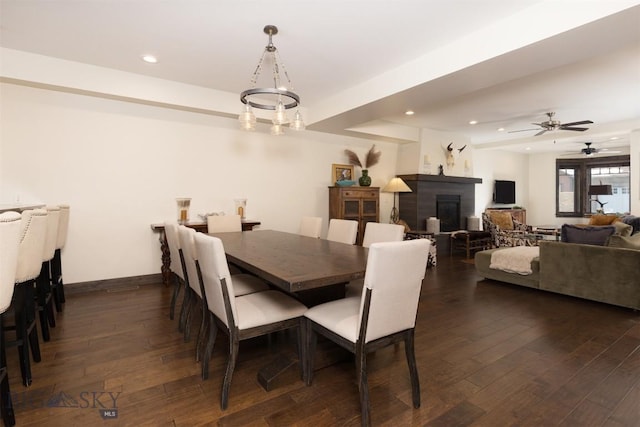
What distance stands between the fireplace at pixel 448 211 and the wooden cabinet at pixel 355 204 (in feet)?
5.78

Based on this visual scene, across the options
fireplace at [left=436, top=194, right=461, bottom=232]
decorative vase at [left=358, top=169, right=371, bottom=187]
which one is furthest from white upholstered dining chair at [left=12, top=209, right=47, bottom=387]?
fireplace at [left=436, top=194, right=461, bottom=232]

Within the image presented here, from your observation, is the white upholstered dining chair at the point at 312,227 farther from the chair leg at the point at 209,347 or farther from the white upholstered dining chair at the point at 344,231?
the chair leg at the point at 209,347

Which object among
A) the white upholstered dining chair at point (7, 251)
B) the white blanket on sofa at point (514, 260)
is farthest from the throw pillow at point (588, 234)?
the white upholstered dining chair at point (7, 251)

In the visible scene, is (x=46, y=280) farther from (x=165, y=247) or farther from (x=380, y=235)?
(x=380, y=235)

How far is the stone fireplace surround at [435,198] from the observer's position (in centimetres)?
652

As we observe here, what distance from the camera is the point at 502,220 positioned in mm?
7320

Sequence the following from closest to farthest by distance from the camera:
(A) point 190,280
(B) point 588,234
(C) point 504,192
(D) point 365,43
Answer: (A) point 190,280 → (D) point 365,43 → (B) point 588,234 → (C) point 504,192

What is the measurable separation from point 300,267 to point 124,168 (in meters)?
3.36

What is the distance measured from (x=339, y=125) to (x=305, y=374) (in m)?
4.01

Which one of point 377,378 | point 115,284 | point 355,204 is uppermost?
point 355,204

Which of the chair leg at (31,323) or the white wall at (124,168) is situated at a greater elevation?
the white wall at (124,168)

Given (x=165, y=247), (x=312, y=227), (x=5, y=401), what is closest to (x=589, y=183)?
(x=312, y=227)

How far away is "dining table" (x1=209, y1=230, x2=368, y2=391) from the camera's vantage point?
5.74 feet

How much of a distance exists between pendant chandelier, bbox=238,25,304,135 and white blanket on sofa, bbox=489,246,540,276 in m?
3.24
